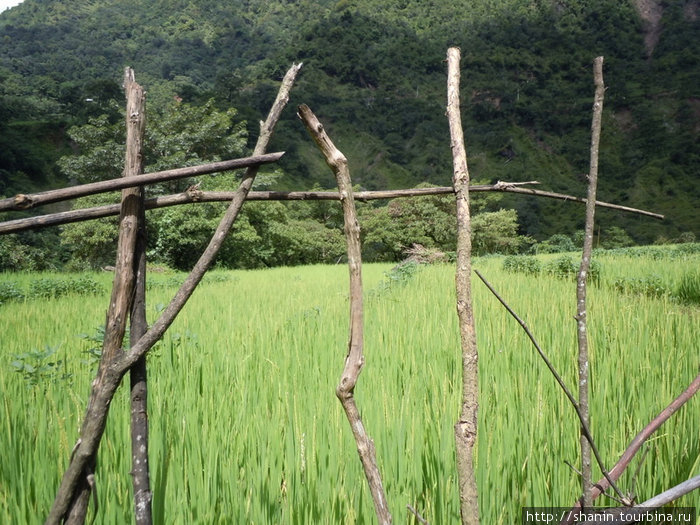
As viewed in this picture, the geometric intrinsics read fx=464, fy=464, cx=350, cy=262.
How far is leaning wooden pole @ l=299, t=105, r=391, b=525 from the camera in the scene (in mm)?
494

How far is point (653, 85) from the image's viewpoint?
1756 inches

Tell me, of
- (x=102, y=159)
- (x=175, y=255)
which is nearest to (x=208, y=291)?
(x=175, y=255)

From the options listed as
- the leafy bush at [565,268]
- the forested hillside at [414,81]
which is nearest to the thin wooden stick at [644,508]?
the leafy bush at [565,268]

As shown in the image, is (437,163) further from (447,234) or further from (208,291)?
(208,291)

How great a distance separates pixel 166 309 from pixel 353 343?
29cm

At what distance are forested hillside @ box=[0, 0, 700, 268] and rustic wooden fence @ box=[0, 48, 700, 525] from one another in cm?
2825

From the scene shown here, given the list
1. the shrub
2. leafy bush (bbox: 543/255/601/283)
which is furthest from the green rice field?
the shrub

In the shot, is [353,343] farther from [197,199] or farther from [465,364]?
[197,199]

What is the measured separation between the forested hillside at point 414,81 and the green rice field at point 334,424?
88.4 ft

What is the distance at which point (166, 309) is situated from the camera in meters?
0.65

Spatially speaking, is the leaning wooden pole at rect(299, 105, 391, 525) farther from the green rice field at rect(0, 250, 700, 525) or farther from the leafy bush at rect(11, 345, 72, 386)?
the leafy bush at rect(11, 345, 72, 386)

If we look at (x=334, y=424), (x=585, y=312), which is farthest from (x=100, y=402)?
(x=334, y=424)

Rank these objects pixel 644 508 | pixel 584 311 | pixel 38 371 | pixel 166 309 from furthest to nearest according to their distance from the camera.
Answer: pixel 38 371 → pixel 166 309 → pixel 584 311 → pixel 644 508

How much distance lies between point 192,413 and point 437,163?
138 feet
